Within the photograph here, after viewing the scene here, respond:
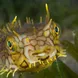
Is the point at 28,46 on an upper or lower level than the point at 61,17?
lower

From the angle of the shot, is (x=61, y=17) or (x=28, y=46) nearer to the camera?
(x=28, y=46)

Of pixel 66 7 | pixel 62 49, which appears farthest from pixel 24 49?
pixel 66 7

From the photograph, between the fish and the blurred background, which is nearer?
the fish

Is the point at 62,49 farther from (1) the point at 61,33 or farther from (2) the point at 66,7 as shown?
(2) the point at 66,7

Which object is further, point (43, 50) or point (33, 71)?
point (33, 71)

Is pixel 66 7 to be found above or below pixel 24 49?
above
